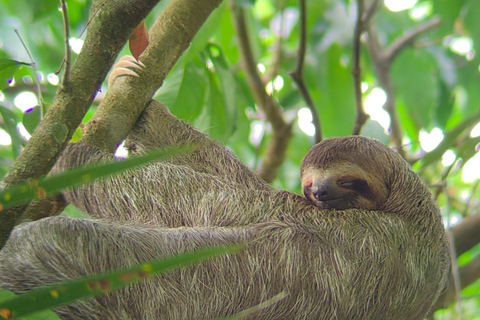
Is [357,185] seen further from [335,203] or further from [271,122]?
[271,122]

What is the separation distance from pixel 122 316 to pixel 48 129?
142 centimetres

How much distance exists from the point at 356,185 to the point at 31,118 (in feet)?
9.10

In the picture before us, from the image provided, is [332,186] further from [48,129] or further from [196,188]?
[48,129]

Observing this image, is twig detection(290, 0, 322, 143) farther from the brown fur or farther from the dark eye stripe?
the dark eye stripe

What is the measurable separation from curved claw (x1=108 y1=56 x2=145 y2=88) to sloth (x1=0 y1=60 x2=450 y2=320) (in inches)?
16.0

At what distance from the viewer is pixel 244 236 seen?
166 inches

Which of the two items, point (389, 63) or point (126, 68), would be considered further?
point (389, 63)

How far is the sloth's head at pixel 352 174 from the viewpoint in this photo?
15.2 ft

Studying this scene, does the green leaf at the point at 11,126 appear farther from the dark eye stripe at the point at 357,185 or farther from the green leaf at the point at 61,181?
the green leaf at the point at 61,181

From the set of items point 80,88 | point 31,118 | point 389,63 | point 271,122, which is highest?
point 389,63

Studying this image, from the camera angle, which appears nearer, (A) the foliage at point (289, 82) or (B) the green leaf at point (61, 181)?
(B) the green leaf at point (61, 181)

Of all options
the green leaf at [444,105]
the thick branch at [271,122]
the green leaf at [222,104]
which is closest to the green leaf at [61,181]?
the green leaf at [222,104]

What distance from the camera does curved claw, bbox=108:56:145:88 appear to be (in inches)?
175

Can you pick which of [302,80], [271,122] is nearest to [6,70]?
[302,80]
